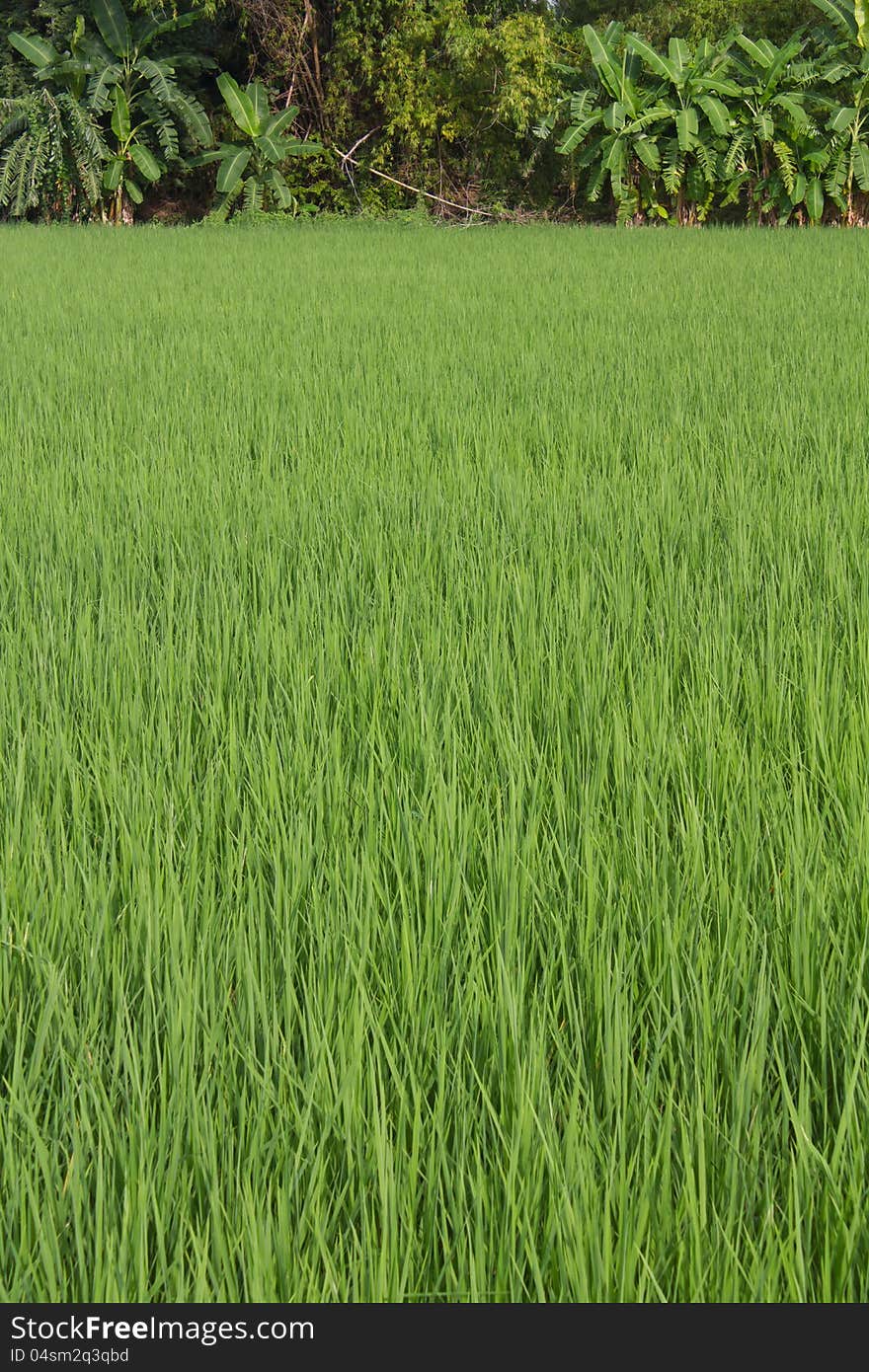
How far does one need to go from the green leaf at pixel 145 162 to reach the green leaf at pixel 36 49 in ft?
4.22

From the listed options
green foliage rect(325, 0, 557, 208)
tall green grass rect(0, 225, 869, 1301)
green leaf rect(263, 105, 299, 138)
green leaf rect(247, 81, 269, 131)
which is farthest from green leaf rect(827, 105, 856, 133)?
tall green grass rect(0, 225, 869, 1301)

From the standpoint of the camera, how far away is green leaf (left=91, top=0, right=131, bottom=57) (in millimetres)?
13422

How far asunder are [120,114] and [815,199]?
7.69 meters

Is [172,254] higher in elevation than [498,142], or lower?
lower

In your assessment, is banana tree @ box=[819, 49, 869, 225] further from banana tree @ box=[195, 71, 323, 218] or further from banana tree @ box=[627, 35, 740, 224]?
banana tree @ box=[195, 71, 323, 218]

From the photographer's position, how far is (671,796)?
150cm

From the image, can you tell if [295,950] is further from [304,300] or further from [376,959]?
[304,300]

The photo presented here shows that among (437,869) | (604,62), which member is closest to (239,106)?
(604,62)

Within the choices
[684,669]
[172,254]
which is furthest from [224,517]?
[172,254]

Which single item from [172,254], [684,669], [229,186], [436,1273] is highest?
[229,186]

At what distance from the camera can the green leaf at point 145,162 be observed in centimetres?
1375

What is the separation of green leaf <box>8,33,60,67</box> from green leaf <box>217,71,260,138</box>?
75.1 inches

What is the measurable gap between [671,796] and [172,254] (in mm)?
9223

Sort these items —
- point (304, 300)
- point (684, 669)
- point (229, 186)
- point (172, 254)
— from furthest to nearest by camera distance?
1. point (229, 186)
2. point (172, 254)
3. point (304, 300)
4. point (684, 669)
